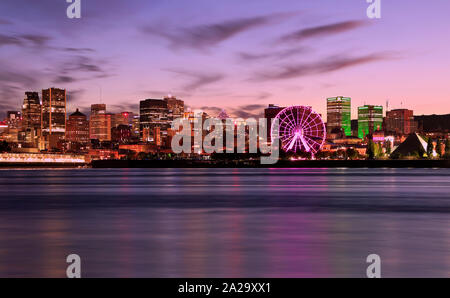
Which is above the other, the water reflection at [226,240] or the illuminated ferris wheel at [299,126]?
the illuminated ferris wheel at [299,126]

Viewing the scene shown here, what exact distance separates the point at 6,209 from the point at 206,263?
24516 millimetres

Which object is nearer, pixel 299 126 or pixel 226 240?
pixel 226 240

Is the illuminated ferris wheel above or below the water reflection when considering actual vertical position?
above

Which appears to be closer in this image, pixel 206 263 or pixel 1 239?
pixel 206 263

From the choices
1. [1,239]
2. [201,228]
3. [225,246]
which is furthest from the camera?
[201,228]

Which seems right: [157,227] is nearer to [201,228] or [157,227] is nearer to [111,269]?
[201,228]

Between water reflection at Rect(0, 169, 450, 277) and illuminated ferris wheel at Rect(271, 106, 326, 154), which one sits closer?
water reflection at Rect(0, 169, 450, 277)

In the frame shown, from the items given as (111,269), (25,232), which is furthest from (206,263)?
(25,232)

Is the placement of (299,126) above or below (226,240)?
above

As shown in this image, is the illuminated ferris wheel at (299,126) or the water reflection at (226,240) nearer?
the water reflection at (226,240)

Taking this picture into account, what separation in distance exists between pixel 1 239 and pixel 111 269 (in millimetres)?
8267

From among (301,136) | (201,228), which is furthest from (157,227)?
(301,136)
